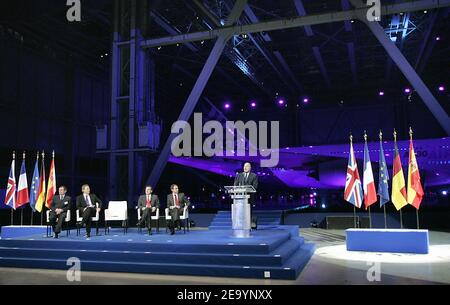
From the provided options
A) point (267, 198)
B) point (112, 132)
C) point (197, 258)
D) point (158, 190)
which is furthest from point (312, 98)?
point (197, 258)

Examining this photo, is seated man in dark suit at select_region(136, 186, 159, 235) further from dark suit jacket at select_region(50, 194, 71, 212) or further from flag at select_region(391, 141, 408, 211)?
flag at select_region(391, 141, 408, 211)

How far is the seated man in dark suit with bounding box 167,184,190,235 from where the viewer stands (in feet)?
28.4

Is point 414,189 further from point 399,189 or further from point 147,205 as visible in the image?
point 147,205

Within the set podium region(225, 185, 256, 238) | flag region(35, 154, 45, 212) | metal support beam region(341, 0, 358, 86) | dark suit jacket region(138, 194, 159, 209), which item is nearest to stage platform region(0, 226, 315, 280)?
podium region(225, 185, 256, 238)

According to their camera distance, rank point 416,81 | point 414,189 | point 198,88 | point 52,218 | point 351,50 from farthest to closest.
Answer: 1. point 351,50
2. point 198,88
3. point 416,81
4. point 52,218
5. point 414,189

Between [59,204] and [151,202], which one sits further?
[151,202]

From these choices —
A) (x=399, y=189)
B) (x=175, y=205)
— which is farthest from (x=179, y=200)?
(x=399, y=189)

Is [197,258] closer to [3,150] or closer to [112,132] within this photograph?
[112,132]

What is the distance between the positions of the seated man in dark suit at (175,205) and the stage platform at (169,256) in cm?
196

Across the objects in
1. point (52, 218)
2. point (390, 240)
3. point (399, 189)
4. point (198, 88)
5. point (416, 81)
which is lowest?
point (390, 240)

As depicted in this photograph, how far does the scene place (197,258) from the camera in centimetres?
599

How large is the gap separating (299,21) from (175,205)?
7.07 meters

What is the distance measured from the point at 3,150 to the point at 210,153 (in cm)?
849

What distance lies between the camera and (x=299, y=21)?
12.1 meters
